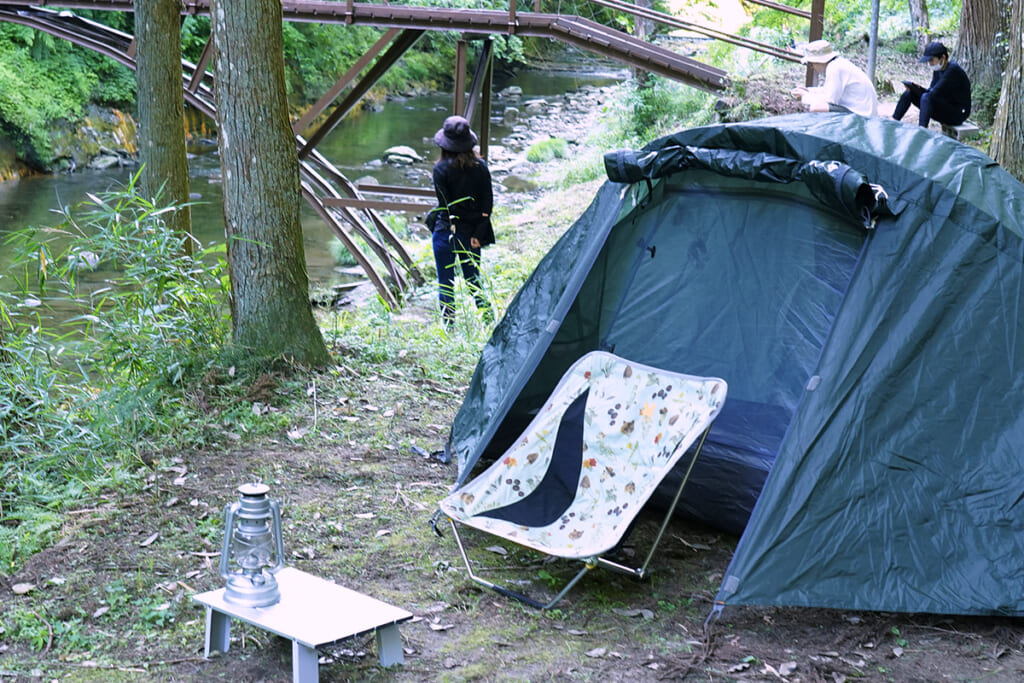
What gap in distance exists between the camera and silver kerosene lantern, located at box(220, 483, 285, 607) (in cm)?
296

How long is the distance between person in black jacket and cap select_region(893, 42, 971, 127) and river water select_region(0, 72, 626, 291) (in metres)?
7.24

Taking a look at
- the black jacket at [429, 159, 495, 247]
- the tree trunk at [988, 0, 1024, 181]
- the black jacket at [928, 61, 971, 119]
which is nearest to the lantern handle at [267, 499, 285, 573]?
the black jacket at [429, 159, 495, 247]

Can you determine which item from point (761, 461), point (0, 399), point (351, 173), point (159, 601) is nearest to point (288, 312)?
point (0, 399)

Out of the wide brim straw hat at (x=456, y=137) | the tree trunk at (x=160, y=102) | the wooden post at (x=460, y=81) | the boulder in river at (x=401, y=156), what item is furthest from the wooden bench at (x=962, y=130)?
the boulder in river at (x=401, y=156)

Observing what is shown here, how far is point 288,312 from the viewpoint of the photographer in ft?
17.8

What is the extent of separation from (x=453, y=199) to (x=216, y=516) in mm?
3397

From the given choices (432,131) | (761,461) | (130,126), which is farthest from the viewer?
(432,131)

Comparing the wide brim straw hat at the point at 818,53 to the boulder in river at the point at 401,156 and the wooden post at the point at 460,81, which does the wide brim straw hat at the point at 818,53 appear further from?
the boulder in river at the point at 401,156

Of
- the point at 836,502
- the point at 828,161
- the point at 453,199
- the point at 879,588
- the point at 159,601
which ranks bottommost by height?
the point at 159,601

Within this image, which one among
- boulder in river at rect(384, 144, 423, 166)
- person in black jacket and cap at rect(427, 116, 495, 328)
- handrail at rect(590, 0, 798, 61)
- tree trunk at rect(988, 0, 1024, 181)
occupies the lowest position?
boulder in river at rect(384, 144, 423, 166)

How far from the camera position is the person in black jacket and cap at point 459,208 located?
6.71 m

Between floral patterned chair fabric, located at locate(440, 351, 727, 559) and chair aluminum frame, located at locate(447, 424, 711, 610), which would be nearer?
chair aluminum frame, located at locate(447, 424, 711, 610)

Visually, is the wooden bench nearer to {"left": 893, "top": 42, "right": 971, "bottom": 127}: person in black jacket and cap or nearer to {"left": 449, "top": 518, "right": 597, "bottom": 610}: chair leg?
{"left": 893, "top": 42, "right": 971, "bottom": 127}: person in black jacket and cap

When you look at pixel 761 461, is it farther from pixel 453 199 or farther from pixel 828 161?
pixel 453 199
